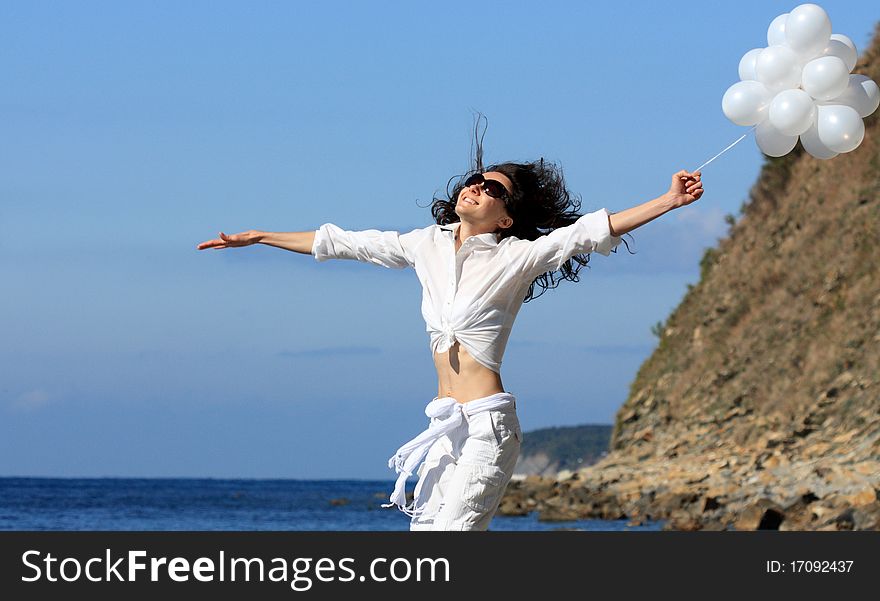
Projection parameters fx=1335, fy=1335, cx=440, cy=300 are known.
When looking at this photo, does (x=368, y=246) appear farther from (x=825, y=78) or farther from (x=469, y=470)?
(x=825, y=78)

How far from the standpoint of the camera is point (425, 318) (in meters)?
6.69

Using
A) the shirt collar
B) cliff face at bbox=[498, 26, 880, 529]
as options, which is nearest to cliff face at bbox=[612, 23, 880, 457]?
cliff face at bbox=[498, 26, 880, 529]

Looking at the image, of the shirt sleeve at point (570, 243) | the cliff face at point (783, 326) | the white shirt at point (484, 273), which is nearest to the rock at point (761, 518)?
the cliff face at point (783, 326)

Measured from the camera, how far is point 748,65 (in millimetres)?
7387

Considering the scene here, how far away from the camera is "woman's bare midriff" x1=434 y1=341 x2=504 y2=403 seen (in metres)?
6.44

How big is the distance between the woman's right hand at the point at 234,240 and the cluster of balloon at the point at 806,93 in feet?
8.61

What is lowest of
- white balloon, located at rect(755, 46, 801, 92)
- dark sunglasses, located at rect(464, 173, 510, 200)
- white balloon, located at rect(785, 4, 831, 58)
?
dark sunglasses, located at rect(464, 173, 510, 200)

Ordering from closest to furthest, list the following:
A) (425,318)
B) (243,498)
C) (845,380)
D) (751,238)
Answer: (425,318) < (845,380) < (751,238) < (243,498)

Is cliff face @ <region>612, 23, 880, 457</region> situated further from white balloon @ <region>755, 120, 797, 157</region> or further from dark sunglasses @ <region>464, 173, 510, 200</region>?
dark sunglasses @ <region>464, 173, 510, 200</region>

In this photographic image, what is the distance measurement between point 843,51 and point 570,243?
1.98m

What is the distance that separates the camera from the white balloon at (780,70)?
7.08 metres
